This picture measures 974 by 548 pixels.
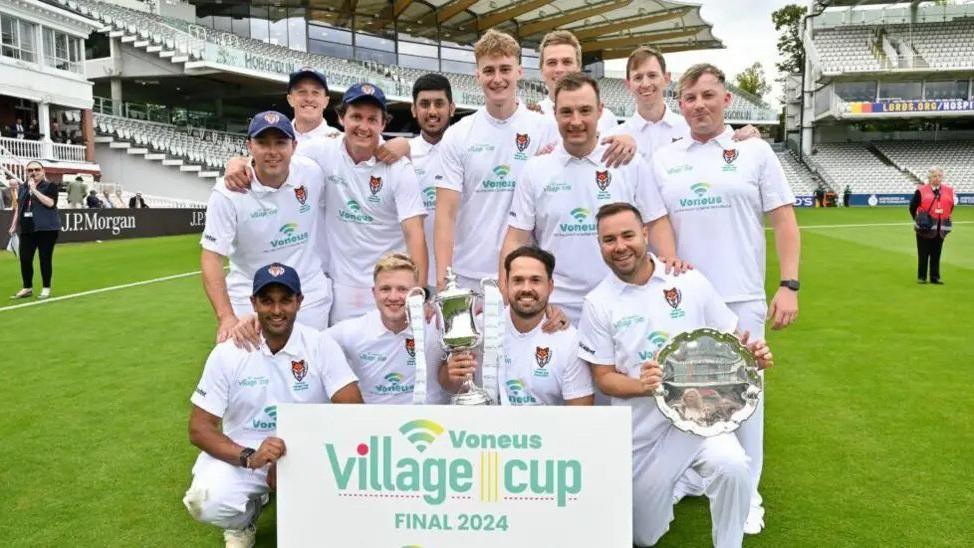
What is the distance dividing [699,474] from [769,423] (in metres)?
2.48

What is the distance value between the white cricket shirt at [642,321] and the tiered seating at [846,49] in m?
51.4

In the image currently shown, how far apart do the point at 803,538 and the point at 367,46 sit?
154 ft

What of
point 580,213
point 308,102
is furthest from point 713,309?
point 308,102

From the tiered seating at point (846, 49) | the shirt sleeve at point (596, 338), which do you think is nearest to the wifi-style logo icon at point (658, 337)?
the shirt sleeve at point (596, 338)

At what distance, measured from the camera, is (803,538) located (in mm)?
3764

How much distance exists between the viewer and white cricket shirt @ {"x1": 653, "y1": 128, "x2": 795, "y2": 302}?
3908mm

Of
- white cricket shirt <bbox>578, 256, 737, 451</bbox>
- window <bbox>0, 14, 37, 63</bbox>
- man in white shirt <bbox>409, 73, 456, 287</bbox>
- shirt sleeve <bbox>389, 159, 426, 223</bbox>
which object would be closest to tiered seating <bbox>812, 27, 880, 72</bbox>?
window <bbox>0, 14, 37, 63</bbox>

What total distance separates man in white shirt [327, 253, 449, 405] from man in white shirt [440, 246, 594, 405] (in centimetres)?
19

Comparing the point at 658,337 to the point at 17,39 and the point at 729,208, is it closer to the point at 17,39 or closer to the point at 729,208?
the point at 729,208

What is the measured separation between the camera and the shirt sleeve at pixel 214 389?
3602 mm

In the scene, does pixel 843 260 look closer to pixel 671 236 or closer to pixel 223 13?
pixel 671 236

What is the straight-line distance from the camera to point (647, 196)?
3975 millimetres

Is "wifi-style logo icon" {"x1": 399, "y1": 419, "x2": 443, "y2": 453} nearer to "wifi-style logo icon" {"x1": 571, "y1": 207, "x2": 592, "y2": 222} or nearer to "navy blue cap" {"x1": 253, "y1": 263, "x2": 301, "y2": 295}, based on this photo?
"navy blue cap" {"x1": 253, "y1": 263, "x2": 301, "y2": 295}

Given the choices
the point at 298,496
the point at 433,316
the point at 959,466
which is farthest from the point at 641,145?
the point at 298,496
